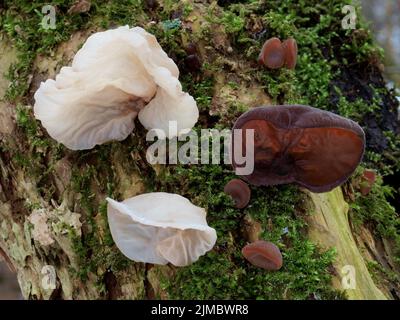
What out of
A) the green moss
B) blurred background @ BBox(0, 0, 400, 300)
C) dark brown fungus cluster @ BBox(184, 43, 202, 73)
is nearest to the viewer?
dark brown fungus cluster @ BBox(184, 43, 202, 73)

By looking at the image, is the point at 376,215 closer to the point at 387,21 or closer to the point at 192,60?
the point at 192,60

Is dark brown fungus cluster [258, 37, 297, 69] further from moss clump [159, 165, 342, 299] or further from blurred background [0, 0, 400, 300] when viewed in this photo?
blurred background [0, 0, 400, 300]

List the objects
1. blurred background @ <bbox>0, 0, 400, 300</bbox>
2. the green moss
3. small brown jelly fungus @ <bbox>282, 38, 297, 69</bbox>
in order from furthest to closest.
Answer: blurred background @ <bbox>0, 0, 400, 300</bbox> → the green moss → small brown jelly fungus @ <bbox>282, 38, 297, 69</bbox>

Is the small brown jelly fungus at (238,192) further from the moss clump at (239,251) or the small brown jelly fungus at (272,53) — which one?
the small brown jelly fungus at (272,53)

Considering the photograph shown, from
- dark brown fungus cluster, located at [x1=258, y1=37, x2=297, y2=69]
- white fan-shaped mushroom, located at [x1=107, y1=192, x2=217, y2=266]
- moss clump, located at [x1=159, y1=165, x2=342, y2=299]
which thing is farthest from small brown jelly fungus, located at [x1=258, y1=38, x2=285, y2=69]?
white fan-shaped mushroom, located at [x1=107, y1=192, x2=217, y2=266]

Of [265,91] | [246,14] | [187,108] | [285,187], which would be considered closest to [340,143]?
[285,187]

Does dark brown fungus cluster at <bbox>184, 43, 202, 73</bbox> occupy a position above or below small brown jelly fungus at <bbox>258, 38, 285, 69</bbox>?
below
